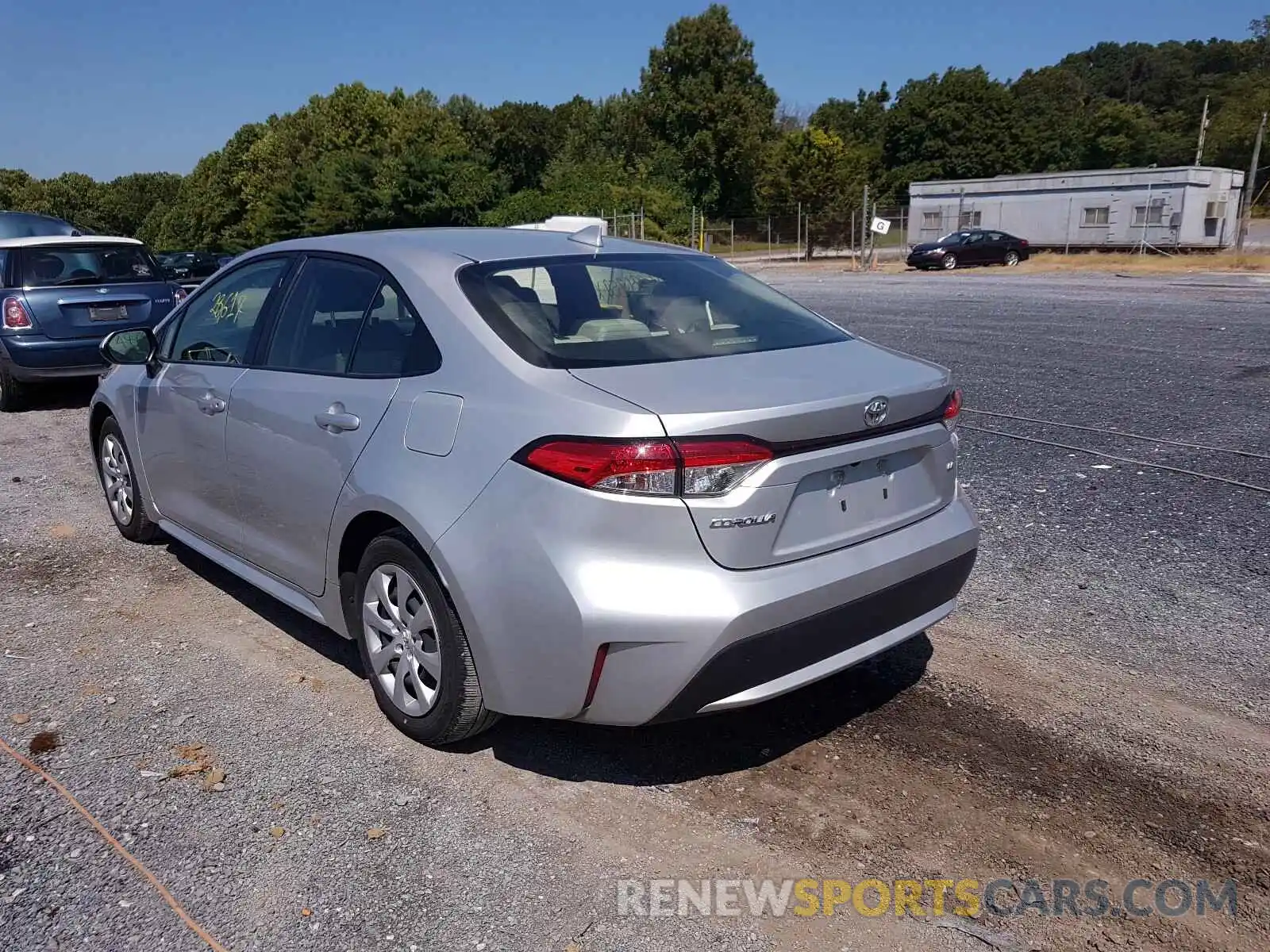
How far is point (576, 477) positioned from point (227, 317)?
2.59 m

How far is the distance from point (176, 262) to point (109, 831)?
30124 mm

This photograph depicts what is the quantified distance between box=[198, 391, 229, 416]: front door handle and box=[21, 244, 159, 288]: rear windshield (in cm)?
665

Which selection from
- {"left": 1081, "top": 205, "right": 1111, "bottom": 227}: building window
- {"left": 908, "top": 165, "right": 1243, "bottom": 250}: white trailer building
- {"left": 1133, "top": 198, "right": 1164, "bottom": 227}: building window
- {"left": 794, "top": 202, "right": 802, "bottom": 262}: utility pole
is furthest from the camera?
{"left": 794, "top": 202, "right": 802, "bottom": 262}: utility pole

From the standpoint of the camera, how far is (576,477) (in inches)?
112

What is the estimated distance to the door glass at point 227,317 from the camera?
14.5ft

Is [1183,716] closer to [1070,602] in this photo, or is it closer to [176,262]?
[1070,602]

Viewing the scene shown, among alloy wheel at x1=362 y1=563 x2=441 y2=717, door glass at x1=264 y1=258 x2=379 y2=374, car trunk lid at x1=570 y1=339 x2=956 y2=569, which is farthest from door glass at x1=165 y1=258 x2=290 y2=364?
car trunk lid at x1=570 y1=339 x2=956 y2=569

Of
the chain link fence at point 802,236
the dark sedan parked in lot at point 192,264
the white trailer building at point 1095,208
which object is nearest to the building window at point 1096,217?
the white trailer building at point 1095,208

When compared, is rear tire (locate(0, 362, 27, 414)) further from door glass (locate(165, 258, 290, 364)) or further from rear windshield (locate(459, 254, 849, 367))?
rear windshield (locate(459, 254, 849, 367))

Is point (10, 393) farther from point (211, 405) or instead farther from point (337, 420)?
point (337, 420)

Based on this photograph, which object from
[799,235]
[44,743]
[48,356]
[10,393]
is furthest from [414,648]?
[799,235]

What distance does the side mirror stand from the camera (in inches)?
201

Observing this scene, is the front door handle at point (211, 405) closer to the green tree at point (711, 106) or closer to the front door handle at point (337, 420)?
the front door handle at point (337, 420)

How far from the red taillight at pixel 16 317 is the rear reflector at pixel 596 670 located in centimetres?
885
